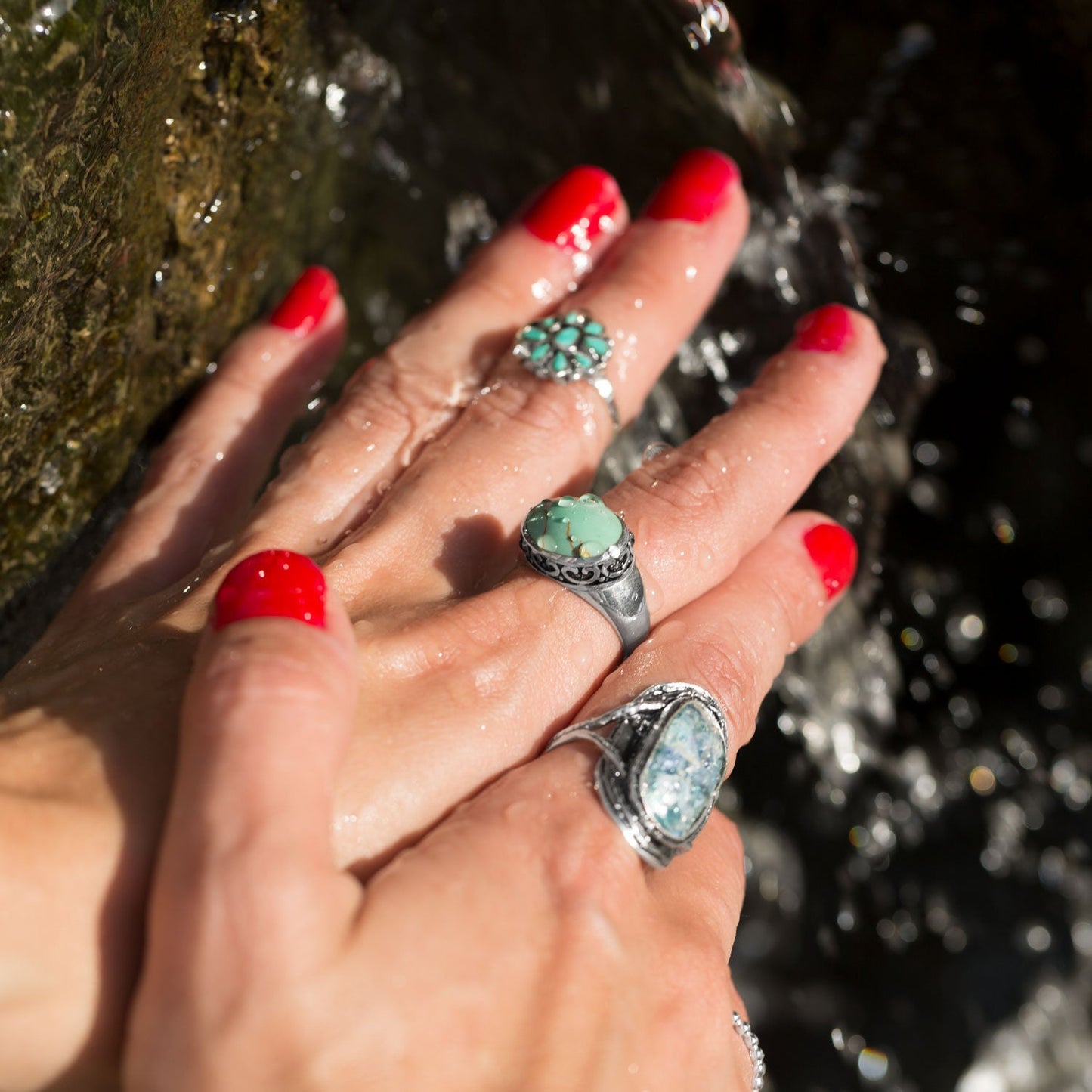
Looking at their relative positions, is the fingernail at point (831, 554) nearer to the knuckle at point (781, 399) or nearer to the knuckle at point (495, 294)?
the knuckle at point (781, 399)

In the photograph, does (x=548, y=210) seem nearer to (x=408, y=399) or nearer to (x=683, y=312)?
(x=683, y=312)

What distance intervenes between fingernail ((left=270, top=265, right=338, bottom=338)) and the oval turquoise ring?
1.55ft

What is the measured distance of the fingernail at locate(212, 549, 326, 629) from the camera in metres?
1.12

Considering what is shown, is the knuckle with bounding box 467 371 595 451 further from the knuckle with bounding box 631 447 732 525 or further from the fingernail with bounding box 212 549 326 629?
the fingernail with bounding box 212 549 326 629

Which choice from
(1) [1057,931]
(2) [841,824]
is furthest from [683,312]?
(1) [1057,931]

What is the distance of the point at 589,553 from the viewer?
147cm

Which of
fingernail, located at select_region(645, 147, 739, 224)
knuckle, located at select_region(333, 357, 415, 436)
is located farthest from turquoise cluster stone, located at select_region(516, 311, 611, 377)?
fingernail, located at select_region(645, 147, 739, 224)

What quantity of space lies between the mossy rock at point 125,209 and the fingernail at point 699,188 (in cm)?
77

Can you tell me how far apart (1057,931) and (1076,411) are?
4.11ft

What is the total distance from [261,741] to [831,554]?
1214mm

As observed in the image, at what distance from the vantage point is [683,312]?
1979mm

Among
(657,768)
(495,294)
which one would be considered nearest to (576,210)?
(495,294)

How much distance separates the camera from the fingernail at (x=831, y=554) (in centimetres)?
188

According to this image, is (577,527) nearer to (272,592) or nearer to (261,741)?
(272,592)
